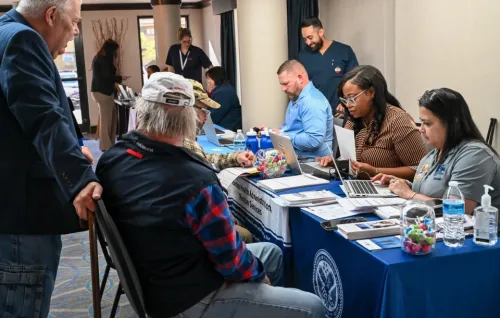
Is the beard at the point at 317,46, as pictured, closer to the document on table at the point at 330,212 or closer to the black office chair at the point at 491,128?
the black office chair at the point at 491,128

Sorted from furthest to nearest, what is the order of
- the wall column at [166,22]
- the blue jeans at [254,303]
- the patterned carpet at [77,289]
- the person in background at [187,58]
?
the wall column at [166,22] → the person in background at [187,58] → the patterned carpet at [77,289] → the blue jeans at [254,303]

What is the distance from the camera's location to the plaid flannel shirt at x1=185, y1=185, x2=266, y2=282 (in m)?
1.44

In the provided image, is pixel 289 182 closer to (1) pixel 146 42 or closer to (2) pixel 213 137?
(2) pixel 213 137

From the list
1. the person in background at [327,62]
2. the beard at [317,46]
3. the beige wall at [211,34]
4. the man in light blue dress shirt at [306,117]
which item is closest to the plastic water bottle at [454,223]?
the man in light blue dress shirt at [306,117]

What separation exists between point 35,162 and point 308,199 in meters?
1.07

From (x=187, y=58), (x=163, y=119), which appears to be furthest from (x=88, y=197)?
(x=187, y=58)

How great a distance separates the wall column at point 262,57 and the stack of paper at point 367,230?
305 cm

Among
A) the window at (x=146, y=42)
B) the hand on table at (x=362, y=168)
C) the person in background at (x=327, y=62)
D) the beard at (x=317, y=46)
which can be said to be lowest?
the hand on table at (x=362, y=168)

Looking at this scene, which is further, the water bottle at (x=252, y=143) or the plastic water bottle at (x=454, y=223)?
the water bottle at (x=252, y=143)

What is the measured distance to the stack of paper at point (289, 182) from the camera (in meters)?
2.38

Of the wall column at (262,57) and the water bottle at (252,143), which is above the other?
the wall column at (262,57)

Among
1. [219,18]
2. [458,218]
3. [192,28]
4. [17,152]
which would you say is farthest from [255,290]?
→ [192,28]

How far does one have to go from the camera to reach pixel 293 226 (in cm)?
220

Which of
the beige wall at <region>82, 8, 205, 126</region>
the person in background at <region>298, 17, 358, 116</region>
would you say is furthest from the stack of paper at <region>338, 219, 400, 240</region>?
the beige wall at <region>82, 8, 205, 126</region>
